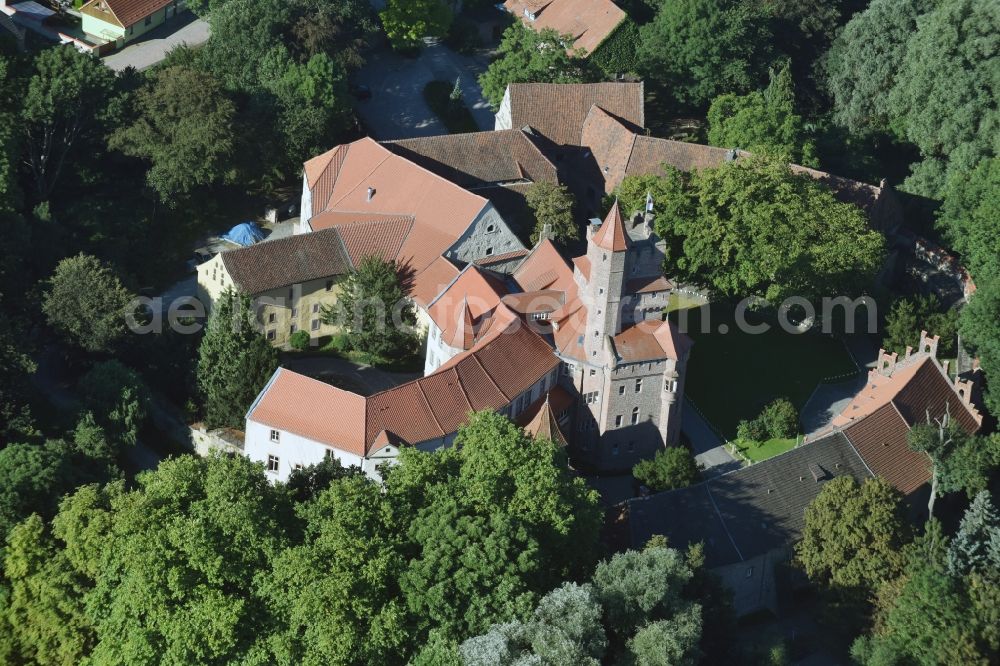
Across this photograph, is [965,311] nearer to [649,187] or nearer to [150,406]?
→ [649,187]

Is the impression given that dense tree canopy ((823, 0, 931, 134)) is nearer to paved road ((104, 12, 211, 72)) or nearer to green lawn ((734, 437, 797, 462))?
green lawn ((734, 437, 797, 462))

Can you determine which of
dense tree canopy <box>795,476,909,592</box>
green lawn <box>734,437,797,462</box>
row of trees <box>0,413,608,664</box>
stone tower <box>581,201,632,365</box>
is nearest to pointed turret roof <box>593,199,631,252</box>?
stone tower <box>581,201,632,365</box>

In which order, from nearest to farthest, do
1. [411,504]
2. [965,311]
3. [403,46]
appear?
[411,504]
[965,311]
[403,46]

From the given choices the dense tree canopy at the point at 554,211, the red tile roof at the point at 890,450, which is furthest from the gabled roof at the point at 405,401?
the red tile roof at the point at 890,450

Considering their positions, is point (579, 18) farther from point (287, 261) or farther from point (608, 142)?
point (287, 261)

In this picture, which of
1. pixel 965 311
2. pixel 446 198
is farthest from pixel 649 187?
pixel 965 311

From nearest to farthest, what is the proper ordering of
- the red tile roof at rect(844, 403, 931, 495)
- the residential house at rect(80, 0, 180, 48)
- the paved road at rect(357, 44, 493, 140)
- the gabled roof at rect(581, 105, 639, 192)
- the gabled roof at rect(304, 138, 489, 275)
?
the red tile roof at rect(844, 403, 931, 495)
the gabled roof at rect(304, 138, 489, 275)
the gabled roof at rect(581, 105, 639, 192)
the residential house at rect(80, 0, 180, 48)
the paved road at rect(357, 44, 493, 140)
